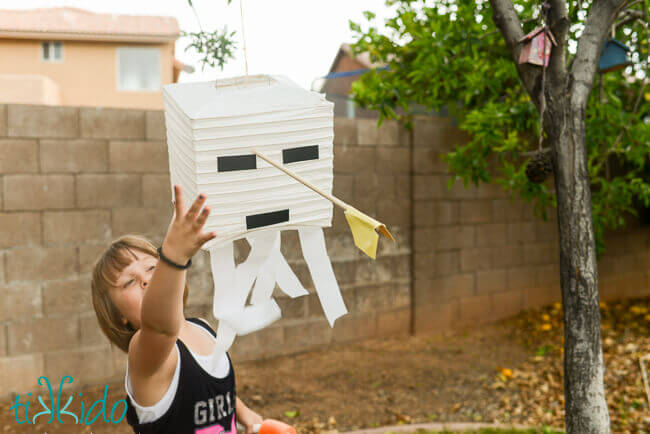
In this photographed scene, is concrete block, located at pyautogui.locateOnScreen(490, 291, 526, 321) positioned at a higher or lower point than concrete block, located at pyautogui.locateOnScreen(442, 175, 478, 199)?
lower

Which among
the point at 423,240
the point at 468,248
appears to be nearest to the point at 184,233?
the point at 423,240

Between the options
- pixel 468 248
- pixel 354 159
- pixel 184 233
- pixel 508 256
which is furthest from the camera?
pixel 508 256

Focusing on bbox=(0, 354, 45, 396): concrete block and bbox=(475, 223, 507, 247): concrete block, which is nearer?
bbox=(0, 354, 45, 396): concrete block

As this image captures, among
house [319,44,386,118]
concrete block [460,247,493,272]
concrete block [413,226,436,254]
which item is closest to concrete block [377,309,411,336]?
concrete block [413,226,436,254]

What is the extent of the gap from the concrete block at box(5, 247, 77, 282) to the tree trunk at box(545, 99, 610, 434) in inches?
113

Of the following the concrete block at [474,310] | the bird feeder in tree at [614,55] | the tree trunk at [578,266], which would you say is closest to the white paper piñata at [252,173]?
the tree trunk at [578,266]

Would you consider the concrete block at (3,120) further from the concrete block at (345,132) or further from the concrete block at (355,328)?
the concrete block at (355,328)

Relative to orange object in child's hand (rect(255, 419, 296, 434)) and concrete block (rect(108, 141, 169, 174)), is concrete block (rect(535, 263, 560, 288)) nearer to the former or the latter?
concrete block (rect(108, 141, 169, 174))

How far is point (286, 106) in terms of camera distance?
1092mm

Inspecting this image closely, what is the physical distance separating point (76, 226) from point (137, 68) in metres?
8.12

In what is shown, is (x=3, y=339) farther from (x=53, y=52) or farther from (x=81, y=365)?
(x=53, y=52)

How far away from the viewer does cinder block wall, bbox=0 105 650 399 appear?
333cm

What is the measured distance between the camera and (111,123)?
3.58 meters

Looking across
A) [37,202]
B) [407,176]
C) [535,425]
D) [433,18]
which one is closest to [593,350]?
[535,425]
